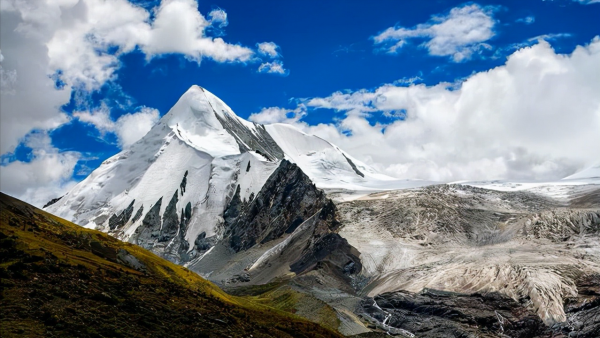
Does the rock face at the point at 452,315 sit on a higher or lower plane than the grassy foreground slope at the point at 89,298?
lower

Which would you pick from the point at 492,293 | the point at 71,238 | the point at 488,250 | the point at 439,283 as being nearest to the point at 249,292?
the point at 439,283

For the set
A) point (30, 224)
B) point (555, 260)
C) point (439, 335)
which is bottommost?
point (439, 335)

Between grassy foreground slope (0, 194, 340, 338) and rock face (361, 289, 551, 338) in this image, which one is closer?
grassy foreground slope (0, 194, 340, 338)

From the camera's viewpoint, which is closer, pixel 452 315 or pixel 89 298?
pixel 89 298

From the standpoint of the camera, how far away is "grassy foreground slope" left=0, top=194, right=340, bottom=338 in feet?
151

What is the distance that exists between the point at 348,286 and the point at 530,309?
55912mm

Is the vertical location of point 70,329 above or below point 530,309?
above

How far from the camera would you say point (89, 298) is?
52.6m

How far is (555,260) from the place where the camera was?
17400cm

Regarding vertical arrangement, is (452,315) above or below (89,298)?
below

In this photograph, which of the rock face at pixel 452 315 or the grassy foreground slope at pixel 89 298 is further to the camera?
the rock face at pixel 452 315

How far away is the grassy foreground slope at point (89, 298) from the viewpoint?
45875 mm

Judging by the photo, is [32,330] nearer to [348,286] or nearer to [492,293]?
[492,293]

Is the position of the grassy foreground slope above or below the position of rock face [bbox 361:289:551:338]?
above
